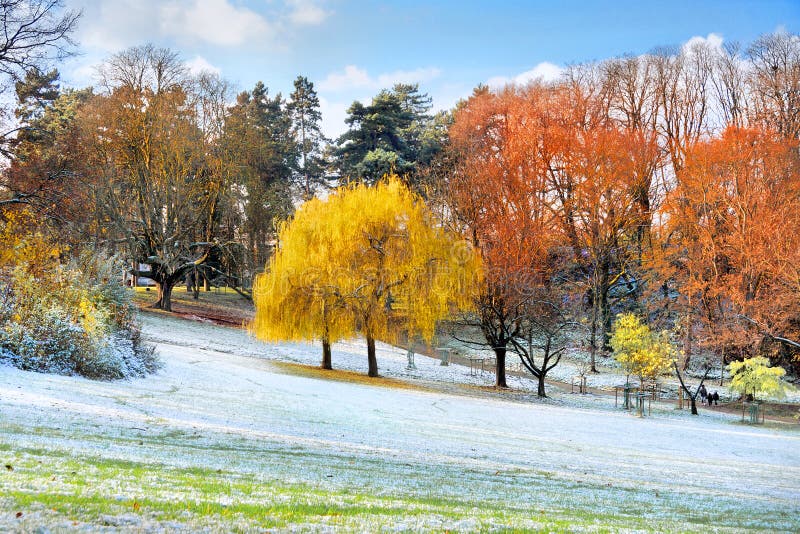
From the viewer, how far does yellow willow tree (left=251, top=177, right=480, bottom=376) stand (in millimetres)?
24453

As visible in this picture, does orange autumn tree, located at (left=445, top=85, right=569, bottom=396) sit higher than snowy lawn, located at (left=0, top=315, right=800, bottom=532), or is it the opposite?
orange autumn tree, located at (left=445, top=85, right=569, bottom=396)

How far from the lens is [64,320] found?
15.3 m

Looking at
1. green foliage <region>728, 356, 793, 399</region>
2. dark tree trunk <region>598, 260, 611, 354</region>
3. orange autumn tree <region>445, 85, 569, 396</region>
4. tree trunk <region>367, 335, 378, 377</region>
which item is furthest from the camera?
dark tree trunk <region>598, 260, 611, 354</region>

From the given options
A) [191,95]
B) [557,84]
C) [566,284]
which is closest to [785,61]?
[557,84]

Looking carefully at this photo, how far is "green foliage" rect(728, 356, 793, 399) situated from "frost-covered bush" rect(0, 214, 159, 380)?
24.7 m

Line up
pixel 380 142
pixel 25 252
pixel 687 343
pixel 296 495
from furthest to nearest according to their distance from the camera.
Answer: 1. pixel 380 142
2. pixel 687 343
3. pixel 25 252
4. pixel 296 495

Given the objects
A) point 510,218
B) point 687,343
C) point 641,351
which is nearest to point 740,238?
point 687,343

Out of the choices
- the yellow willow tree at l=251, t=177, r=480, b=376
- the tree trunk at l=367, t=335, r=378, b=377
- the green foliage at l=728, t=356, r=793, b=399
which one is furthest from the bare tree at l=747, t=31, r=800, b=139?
the tree trunk at l=367, t=335, r=378, b=377

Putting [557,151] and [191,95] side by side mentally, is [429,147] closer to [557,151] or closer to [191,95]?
[557,151]

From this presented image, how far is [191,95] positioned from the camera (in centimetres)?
3650

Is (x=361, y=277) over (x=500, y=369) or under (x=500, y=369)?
over

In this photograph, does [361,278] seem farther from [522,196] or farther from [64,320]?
[522,196]

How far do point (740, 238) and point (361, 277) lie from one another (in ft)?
71.5

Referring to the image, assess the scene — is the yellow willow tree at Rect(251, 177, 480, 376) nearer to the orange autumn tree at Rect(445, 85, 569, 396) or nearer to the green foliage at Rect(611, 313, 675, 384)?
the orange autumn tree at Rect(445, 85, 569, 396)
